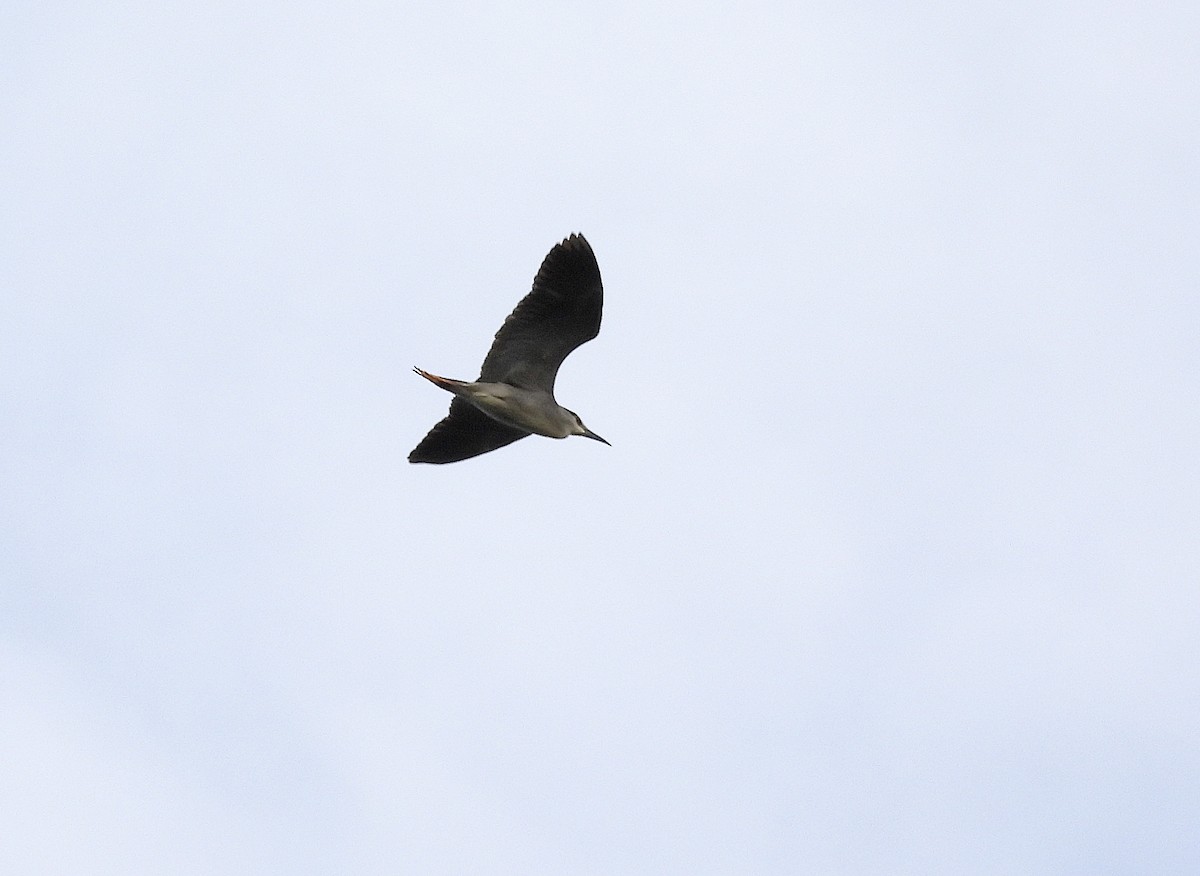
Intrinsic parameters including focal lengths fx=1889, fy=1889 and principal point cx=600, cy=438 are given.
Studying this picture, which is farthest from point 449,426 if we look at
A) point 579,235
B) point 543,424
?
point 579,235

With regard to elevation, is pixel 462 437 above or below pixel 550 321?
below

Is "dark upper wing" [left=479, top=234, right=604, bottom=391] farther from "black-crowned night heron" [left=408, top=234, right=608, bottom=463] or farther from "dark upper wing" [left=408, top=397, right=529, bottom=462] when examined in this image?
"dark upper wing" [left=408, top=397, right=529, bottom=462]

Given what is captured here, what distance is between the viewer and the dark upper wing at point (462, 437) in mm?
23219

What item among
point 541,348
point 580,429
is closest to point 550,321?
point 541,348

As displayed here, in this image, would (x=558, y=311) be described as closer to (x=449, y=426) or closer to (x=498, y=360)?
(x=498, y=360)

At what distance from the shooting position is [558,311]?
70.0 ft

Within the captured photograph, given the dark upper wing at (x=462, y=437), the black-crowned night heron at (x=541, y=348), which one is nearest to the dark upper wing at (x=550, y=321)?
the black-crowned night heron at (x=541, y=348)

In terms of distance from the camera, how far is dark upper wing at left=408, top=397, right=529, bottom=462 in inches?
914

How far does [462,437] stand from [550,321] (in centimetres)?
258

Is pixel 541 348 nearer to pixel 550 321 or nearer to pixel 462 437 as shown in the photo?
pixel 550 321

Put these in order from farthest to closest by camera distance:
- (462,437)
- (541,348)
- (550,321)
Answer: (462,437)
(541,348)
(550,321)

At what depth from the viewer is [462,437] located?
23.4m

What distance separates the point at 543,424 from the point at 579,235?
8.23ft

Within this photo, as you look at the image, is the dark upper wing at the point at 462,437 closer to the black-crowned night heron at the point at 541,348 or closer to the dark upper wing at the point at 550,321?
the black-crowned night heron at the point at 541,348
